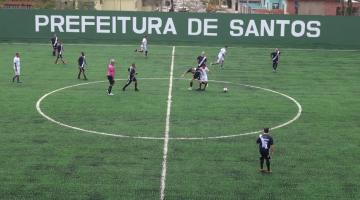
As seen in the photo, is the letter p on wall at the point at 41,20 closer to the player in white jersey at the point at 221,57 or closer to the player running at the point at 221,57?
the player in white jersey at the point at 221,57

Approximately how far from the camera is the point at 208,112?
25.6 meters

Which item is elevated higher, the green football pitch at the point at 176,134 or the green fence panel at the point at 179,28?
the green fence panel at the point at 179,28

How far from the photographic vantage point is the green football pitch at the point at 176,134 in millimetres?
16578

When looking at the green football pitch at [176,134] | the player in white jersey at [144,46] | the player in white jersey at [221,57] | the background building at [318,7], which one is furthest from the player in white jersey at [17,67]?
the background building at [318,7]

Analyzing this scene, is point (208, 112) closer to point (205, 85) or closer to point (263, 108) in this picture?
point (263, 108)

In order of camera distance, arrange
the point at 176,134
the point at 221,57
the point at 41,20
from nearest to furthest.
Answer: the point at 176,134
the point at 221,57
the point at 41,20

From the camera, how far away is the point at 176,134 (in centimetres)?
2188

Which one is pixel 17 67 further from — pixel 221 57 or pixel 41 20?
pixel 41 20

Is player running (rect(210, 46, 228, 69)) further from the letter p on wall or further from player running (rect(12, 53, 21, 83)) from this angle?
the letter p on wall

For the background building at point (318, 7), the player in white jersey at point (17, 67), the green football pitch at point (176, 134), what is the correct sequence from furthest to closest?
the background building at point (318, 7) < the player in white jersey at point (17, 67) < the green football pitch at point (176, 134)

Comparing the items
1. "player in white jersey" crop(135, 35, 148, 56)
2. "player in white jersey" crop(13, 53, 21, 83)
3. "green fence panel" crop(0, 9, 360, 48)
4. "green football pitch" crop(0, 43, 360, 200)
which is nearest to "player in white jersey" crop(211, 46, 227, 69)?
"green football pitch" crop(0, 43, 360, 200)

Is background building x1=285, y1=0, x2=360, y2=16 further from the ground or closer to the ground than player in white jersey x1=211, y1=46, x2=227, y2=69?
further from the ground

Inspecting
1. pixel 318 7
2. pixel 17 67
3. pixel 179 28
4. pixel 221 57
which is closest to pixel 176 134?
pixel 17 67

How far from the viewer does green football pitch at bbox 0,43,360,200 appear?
54.4ft
